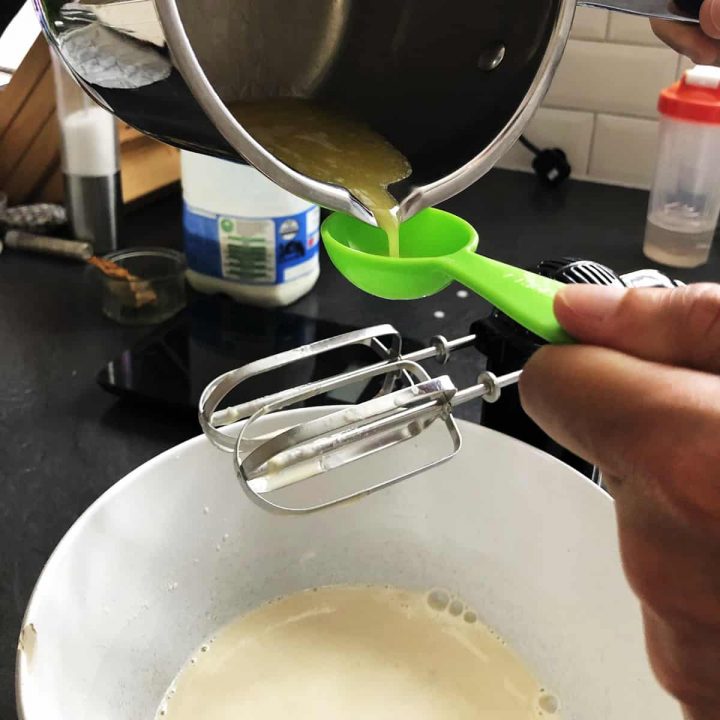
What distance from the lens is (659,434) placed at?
29 cm

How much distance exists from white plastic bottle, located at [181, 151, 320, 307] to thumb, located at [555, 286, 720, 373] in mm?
401

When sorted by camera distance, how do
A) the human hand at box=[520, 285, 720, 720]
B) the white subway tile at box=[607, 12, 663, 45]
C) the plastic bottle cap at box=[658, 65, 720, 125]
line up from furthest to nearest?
the white subway tile at box=[607, 12, 663, 45]
the plastic bottle cap at box=[658, 65, 720, 125]
the human hand at box=[520, 285, 720, 720]

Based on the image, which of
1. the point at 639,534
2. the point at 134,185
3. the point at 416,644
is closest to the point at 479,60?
the point at 639,534

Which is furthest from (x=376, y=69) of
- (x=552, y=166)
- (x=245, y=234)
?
(x=552, y=166)

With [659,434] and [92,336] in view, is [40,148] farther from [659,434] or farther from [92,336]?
[659,434]

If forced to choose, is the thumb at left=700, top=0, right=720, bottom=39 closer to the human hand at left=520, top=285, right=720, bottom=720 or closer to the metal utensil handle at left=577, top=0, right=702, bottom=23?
the metal utensil handle at left=577, top=0, right=702, bottom=23

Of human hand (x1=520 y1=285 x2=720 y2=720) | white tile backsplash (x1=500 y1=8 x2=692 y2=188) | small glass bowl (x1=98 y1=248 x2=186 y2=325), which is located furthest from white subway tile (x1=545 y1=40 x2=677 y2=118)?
human hand (x1=520 y1=285 x2=720 y2=720)

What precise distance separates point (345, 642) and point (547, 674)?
13 cm

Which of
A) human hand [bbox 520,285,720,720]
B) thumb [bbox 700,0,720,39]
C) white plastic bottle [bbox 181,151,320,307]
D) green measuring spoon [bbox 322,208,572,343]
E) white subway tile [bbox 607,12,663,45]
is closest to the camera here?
human hand [bbox 520,285,720,720]

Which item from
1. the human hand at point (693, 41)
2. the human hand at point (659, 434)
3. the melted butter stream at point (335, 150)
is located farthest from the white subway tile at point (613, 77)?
the human hand at point (659, 434)

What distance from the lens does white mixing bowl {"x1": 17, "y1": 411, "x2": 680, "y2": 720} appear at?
45cm

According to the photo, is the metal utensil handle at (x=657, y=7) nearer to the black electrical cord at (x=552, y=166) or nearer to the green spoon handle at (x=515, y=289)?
the green spoon handle at (x=515, y=289)

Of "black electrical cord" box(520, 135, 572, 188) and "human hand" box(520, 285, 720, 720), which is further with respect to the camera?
"black electrical cord" box(520, 135, 572, 188)

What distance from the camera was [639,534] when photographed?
0.30 meters
